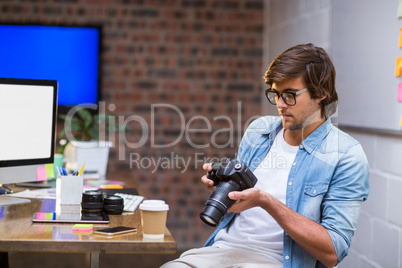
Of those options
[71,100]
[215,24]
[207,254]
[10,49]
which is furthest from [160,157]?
[207,254]

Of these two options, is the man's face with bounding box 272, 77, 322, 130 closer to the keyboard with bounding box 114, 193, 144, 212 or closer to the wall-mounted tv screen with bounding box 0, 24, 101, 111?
the keyboard with bounding box 114, 193, 144, 212

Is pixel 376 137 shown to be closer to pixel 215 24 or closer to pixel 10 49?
pixel 215 24

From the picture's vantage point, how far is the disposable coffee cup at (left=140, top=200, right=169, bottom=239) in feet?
4.87

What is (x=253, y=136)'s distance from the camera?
2025 millimetres

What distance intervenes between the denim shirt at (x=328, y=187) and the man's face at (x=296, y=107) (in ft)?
0.20

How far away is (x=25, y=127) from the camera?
2.18 metres

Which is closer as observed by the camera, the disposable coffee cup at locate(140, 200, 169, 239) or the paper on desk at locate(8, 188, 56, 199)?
the disposable coffee cup at locate(140, 200, 169, 239)

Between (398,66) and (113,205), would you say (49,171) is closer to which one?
(113,205)

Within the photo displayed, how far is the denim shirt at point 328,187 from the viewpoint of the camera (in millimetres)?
1614

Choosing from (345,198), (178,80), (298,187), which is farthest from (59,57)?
(345,198)

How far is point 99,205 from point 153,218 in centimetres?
41

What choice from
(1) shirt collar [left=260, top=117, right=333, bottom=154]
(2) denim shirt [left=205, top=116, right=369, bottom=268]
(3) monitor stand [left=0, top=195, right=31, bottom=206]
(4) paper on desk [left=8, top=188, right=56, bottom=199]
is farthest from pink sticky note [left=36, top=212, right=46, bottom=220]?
(1) shirt collar [left=260, top=117, right=333, bottom=154]

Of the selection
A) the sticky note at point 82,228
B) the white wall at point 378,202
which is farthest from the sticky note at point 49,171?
the white wall at point 378,202

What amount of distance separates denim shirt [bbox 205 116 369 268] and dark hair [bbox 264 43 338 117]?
0.14 metres
